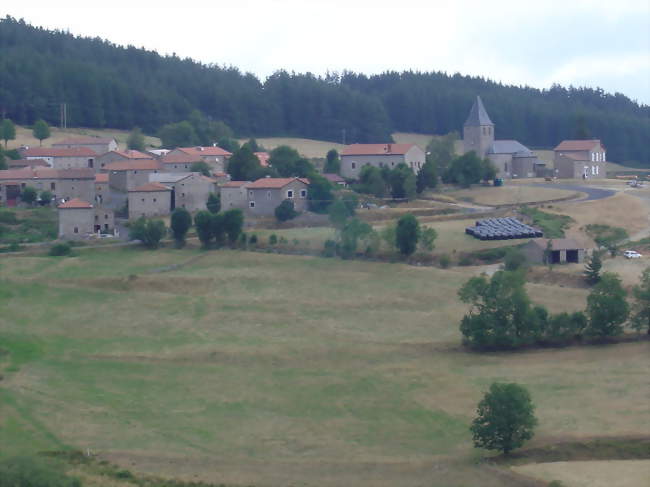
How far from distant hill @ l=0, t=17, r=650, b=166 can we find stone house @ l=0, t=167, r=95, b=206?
33812 mm

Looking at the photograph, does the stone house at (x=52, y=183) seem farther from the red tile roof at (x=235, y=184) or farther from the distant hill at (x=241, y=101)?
the distant hill at (x=241, y=101)

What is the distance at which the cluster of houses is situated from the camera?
57219 millimetres

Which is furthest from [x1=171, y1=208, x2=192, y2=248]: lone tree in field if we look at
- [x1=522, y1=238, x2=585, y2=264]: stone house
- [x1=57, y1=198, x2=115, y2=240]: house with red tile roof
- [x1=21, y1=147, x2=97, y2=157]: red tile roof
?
[x1=21, y1=147, x2=97, y2=157]: red tile roof

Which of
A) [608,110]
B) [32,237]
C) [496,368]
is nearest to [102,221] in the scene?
[32,237]

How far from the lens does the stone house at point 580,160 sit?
7712cm

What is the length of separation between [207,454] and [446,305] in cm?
1628

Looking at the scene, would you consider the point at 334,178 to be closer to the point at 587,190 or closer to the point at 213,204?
the point at 213,204

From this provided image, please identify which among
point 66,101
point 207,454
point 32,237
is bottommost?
point 207,454

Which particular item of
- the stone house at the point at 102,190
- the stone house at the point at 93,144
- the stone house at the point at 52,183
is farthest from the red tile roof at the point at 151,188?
the stone house at the point at 93,144

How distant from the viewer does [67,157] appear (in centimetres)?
6931

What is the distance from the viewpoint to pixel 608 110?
13025cm

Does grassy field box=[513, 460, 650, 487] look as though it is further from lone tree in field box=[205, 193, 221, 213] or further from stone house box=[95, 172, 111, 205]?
stone house box=[95, 172, 111, 205]

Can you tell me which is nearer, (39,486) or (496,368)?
(39,486)

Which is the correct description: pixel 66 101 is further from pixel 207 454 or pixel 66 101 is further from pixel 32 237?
pixel 207 454
